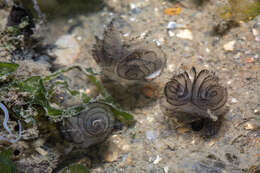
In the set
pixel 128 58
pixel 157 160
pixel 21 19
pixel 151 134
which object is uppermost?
pixel 21 19

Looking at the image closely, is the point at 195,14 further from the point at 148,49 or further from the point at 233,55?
the point at 148,49

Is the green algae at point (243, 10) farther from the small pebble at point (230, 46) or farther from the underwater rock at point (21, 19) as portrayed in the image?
the underwater rock at point (21, 19)

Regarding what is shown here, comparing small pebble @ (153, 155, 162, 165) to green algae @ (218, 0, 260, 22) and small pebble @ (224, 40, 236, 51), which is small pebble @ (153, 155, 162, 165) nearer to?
small pebble @ (224, 40, 236, 51)

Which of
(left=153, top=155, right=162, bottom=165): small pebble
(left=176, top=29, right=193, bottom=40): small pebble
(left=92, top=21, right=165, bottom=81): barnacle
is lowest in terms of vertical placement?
(left=153, top=155, right=162, bottom=165): small pebble

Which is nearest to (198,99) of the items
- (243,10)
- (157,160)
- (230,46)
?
(157,160)

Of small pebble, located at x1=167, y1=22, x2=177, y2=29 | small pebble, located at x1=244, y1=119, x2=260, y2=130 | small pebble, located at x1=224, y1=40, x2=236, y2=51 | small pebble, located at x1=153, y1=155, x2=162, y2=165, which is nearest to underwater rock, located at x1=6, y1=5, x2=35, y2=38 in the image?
small pebble, located at x1=167, y1=22, x2=177, y2=29

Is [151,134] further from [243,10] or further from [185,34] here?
[243,10]
